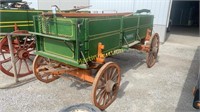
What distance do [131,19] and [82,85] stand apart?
2111mm

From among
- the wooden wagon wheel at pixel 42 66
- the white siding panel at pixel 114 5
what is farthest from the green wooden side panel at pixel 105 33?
the white siding panel at pixel 114 5

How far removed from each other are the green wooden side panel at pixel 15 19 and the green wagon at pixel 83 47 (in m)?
1.27

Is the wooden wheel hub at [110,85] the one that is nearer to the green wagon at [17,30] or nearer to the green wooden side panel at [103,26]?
the green wooden side panel at [103,26]

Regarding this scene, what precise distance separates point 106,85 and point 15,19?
9.91ft

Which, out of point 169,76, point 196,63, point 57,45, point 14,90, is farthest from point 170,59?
point 14,90

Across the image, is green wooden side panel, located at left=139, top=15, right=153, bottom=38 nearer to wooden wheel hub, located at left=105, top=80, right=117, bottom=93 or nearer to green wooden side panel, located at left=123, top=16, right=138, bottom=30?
green wooden side panel, located at left=123, top=16, right=138, bottom=30

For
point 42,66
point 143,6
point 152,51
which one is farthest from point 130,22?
point 143,6

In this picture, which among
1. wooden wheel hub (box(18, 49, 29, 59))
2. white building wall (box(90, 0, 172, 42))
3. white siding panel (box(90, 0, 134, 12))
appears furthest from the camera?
white siding panel (box(90, 0, 134, 12))

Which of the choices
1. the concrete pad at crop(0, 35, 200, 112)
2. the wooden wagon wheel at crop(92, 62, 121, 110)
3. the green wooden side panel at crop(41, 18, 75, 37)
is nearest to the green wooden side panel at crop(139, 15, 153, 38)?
the concrete pad at crop(0, 35, 200, 112)

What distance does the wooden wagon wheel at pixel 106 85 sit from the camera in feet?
10.9

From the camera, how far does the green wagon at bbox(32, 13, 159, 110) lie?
3.15 m

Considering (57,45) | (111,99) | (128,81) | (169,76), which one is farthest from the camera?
(169,76)

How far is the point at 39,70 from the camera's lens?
4086 mm

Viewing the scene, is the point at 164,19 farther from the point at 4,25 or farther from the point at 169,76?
the point at 4,25
